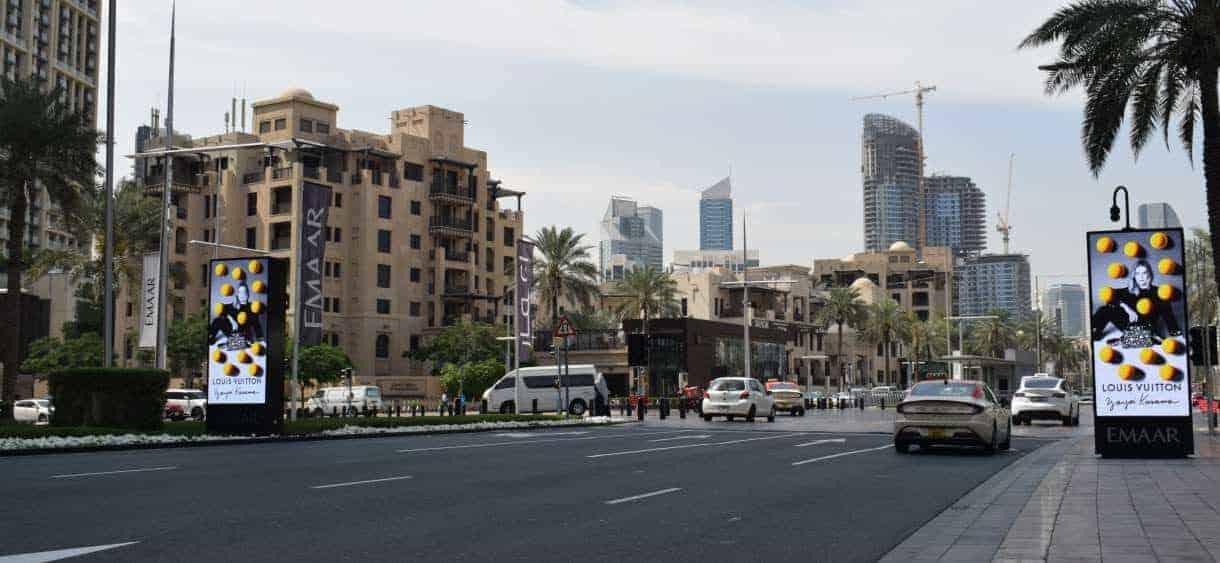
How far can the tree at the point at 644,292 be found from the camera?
86.0 m

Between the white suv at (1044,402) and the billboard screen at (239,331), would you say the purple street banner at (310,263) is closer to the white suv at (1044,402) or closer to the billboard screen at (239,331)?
the billboard screen at (239,331)

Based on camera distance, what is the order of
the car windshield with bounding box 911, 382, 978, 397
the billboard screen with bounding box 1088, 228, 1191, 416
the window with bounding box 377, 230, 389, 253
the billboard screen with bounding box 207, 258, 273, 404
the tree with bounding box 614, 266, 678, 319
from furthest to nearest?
the tree with bounding box 614, 266, 678, 319 < the window with bounding box 377, 230, 389, 253 < the billboard screen with bounding box 207, 258, 273, 404 < the car windshield with bounding box 911, 382, 978, 397 < the billboard screen with bounding box 1088, 228, 1191, 416

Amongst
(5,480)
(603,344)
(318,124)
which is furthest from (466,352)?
(5,480)

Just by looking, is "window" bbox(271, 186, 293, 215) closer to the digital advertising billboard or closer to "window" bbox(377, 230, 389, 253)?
"window" bbox(377, 230, 389, 253)

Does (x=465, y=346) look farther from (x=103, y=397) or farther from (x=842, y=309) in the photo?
(x=103, y=397)

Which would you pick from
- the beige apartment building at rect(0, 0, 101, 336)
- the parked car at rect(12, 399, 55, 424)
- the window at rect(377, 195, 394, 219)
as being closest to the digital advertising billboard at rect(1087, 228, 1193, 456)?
Answer: the parked car at rect(12, 399, 55, 424)

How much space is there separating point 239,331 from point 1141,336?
62.2 feet

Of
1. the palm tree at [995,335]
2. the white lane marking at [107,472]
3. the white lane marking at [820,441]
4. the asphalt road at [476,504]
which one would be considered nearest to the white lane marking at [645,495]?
the asphalt road at [476,504]

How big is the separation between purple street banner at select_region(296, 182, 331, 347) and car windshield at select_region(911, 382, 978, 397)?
53.6 feet

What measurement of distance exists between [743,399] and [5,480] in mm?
30885

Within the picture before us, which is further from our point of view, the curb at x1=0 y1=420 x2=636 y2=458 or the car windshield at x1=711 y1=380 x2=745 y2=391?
the car windshield at x1=711 y1=380 x2=745 y2=391

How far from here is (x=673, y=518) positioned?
11.0m

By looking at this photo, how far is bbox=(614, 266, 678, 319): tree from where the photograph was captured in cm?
8600

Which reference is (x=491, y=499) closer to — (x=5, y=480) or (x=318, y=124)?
(x=5, y=480)
